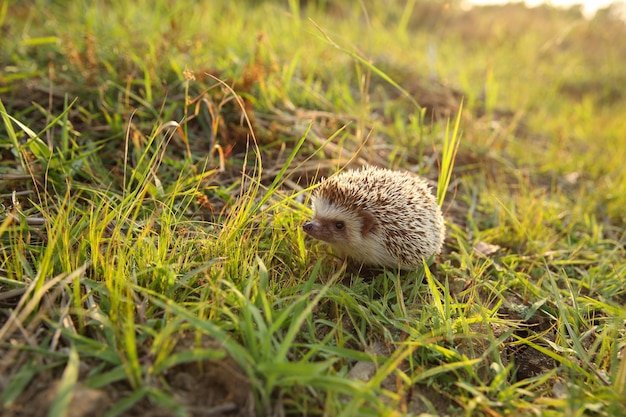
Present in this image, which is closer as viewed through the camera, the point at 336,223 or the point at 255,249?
the point at 255,249

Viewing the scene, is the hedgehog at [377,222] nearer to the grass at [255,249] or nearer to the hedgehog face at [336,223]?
the hedgehog face at [336,223]

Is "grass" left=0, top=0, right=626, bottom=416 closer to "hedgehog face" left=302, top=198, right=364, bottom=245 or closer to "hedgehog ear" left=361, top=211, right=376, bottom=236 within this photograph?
"hedgehog face" left=302, top=198, right=364, bottom=245

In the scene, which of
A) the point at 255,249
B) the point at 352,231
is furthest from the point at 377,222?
the point at 255,249

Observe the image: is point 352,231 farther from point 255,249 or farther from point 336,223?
point 255,249

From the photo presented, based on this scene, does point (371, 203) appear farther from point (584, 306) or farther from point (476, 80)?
point (476, 80)

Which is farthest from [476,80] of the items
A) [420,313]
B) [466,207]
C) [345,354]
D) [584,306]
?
[345,354]

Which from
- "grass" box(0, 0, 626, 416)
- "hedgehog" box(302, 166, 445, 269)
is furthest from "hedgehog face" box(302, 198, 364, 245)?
"grass" box(0, 0, 626, 416)
